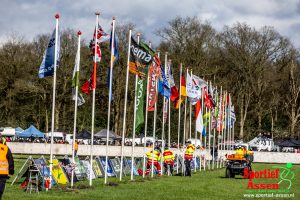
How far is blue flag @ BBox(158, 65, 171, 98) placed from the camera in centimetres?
3596

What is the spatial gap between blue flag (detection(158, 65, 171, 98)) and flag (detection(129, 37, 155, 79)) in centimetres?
481

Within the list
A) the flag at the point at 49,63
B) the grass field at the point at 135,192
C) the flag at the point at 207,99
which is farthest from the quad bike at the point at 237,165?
the flag at the point at 49,63

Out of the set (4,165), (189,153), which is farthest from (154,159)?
(4,165)

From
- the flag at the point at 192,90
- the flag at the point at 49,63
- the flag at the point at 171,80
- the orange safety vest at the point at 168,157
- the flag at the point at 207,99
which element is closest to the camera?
the flag at the point at 49,63

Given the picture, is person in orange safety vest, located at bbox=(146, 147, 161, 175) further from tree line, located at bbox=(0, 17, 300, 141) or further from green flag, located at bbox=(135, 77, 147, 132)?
tree line, located at bbox=(0, 17, 300, 141)

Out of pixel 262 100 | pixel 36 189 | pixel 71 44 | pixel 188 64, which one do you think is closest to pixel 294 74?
pixel 262 100

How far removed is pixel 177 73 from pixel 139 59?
44.3m

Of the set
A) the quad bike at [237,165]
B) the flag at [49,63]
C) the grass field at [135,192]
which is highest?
the flag at [49,63]

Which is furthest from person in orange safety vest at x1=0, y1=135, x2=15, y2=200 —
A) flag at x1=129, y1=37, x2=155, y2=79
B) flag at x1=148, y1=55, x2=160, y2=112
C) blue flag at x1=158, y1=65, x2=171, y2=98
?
blue flag at x1=158, y1=65, x2=171, y2=98

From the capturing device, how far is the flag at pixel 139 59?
100ft

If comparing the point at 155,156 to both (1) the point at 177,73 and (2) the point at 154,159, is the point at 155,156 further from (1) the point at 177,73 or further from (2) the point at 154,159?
(1) the point at 177,73

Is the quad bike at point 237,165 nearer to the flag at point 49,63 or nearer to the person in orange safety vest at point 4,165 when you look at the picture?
the flag at point 49,63

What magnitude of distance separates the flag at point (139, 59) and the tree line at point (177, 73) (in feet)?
135

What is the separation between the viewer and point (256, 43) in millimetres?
79812
